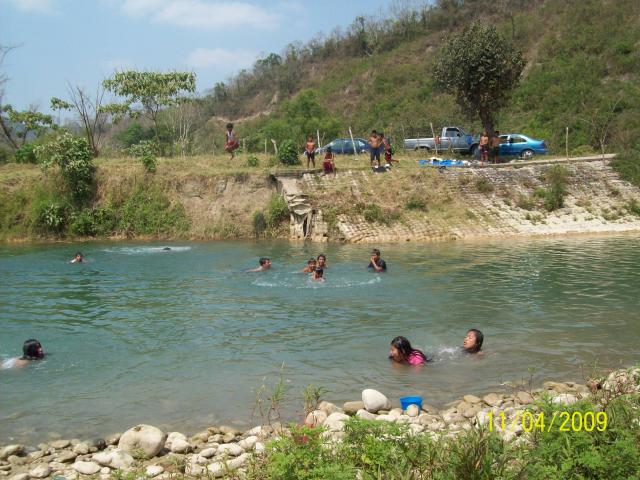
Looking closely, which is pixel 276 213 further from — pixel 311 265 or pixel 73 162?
pixel 73 162

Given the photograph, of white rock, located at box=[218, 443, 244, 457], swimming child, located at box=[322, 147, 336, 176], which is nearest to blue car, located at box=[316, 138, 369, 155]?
swimming child, located at box=[322, 147, 336, 176]

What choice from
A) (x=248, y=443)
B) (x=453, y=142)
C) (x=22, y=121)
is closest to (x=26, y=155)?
(x=22, y=121)

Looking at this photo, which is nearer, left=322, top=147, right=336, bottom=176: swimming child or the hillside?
left=322, top=147, right=336, bottom=176: swimming child

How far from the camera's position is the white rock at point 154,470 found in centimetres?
545

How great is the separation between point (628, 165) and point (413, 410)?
888 inches

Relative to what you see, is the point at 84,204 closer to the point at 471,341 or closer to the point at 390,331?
the point at 390,331

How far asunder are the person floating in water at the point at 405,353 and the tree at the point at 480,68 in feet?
68.8

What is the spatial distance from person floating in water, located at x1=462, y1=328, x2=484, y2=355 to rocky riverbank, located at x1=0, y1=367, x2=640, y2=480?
1765mm

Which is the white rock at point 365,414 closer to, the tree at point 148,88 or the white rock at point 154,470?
the white rock at point 154,470

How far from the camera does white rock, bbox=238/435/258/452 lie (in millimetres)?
6004

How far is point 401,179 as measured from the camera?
79.1ft

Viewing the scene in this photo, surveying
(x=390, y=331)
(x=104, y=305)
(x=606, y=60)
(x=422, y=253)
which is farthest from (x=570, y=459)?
(x=606, y=60)

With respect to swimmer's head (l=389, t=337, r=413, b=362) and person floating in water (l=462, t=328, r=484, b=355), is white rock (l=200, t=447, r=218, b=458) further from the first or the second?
person floating in water (l=462, t=328, r=484, b=355)

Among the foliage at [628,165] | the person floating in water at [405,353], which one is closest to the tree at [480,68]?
the foliage at [628,165]
